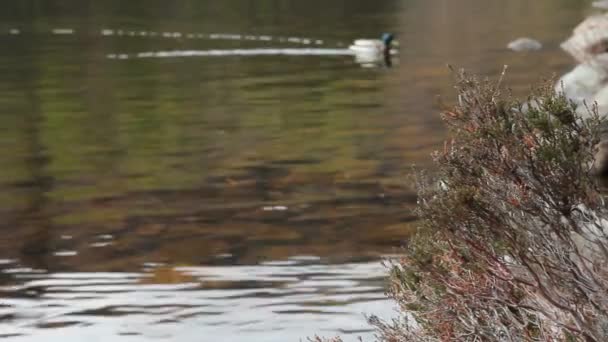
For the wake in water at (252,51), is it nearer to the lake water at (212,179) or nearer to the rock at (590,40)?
the lake water at (212,179)

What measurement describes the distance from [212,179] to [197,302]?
6.73m

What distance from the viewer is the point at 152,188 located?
17859mm

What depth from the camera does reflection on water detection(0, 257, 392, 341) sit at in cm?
1089

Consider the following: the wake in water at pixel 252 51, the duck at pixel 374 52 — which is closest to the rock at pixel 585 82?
the wake in water at pixel 252 51

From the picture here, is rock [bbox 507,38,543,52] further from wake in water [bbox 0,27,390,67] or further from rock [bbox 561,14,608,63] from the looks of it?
wake in water [bbox 0,27,390,67]

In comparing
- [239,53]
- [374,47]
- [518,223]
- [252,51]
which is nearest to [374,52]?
[374,47]

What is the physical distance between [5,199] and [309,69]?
1904 centimetres

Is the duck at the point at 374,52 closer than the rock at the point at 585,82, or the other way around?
the rock at the point at 585,82

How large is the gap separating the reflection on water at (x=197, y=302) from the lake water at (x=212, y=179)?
0.03m

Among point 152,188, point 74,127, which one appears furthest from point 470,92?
point 74,127

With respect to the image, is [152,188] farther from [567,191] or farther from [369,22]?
[369,22]

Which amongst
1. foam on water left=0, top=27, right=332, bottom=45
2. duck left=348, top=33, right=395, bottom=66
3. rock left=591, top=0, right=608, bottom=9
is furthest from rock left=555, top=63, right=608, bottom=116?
rock left=591, top=0, right=608, bottom=9

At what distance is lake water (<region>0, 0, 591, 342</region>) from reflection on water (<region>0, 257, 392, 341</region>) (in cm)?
3

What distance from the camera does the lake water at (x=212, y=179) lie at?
38.2 feet
